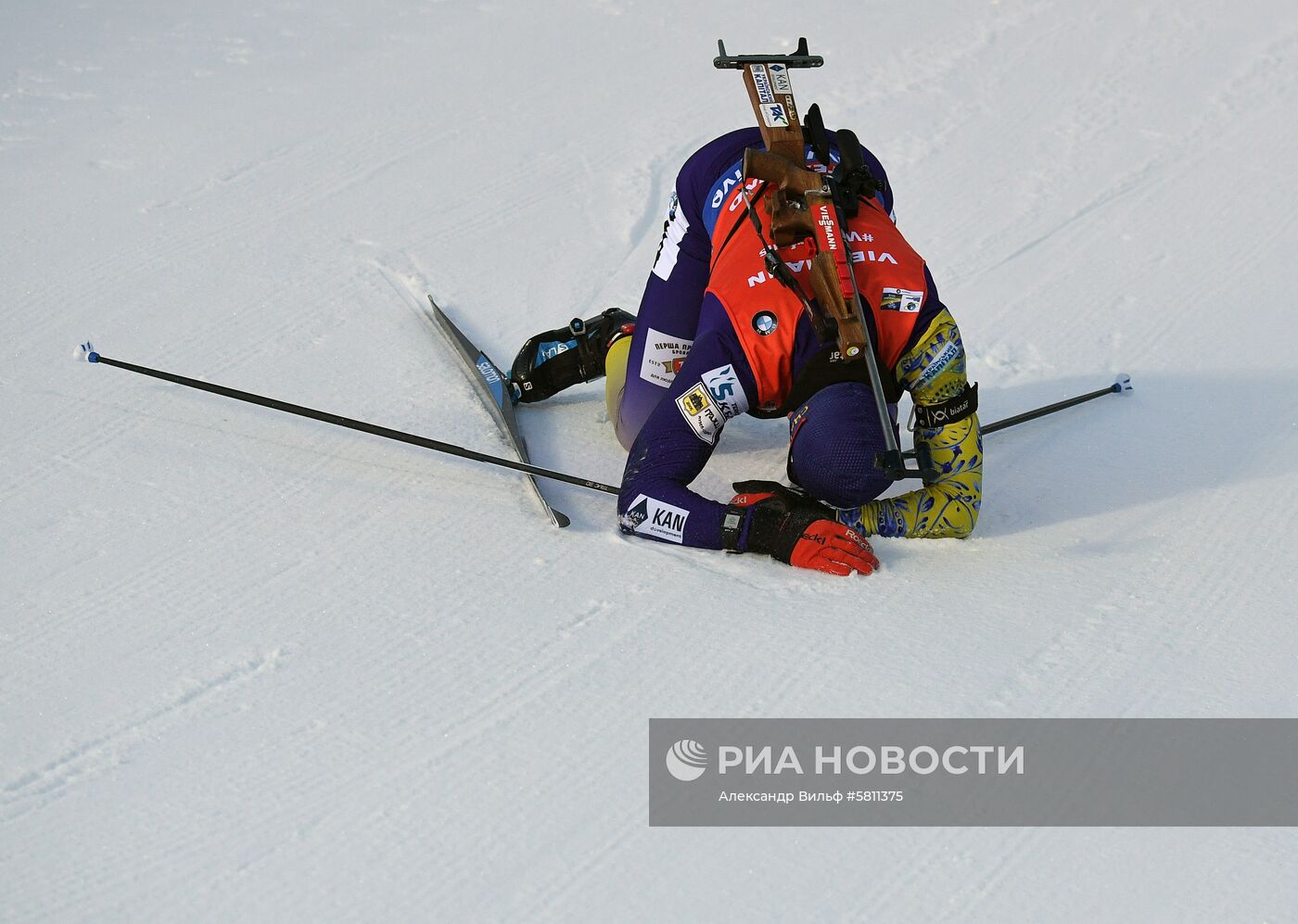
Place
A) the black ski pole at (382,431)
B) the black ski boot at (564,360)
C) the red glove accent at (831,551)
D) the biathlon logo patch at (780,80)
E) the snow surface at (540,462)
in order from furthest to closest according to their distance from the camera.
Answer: the black ski boot at (564,360) < the biathlon logo patch at (780,80) < the black ski pole at (382,431) < the red glove accent at (831,551) < the snow surface at (540,462)

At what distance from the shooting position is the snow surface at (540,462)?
2.84 meters

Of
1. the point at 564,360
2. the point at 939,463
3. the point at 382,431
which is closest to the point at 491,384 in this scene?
the point at 564,360

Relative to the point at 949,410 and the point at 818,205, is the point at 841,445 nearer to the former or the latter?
the point at 949,410

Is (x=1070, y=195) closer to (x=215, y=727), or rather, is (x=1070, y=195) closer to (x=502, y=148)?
(x=502, y=148)

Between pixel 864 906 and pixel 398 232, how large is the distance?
11.7 ft

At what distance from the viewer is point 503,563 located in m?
3.71

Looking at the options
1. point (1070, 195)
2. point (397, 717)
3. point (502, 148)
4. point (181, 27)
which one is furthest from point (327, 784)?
point (181, 27)

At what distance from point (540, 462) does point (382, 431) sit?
1.65 feet

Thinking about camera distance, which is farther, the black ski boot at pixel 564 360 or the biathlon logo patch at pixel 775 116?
the black ski boot at pixel 564 360

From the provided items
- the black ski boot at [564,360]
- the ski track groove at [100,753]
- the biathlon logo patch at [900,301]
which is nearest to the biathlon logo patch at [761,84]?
the biathlon logo patch at [900,301]

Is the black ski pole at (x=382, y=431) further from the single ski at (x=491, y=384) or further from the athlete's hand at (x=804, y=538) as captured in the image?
the athlete's hand at (x=804, y=538)

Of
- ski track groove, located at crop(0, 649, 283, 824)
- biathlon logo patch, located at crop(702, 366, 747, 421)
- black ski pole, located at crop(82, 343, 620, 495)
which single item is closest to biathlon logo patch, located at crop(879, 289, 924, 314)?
biathlon logo patch, located at crop(702, 366, 747, 421)

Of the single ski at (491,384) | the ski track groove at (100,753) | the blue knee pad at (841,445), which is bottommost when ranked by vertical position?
the ski track groove at (100,753)

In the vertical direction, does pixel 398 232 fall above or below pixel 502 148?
below
